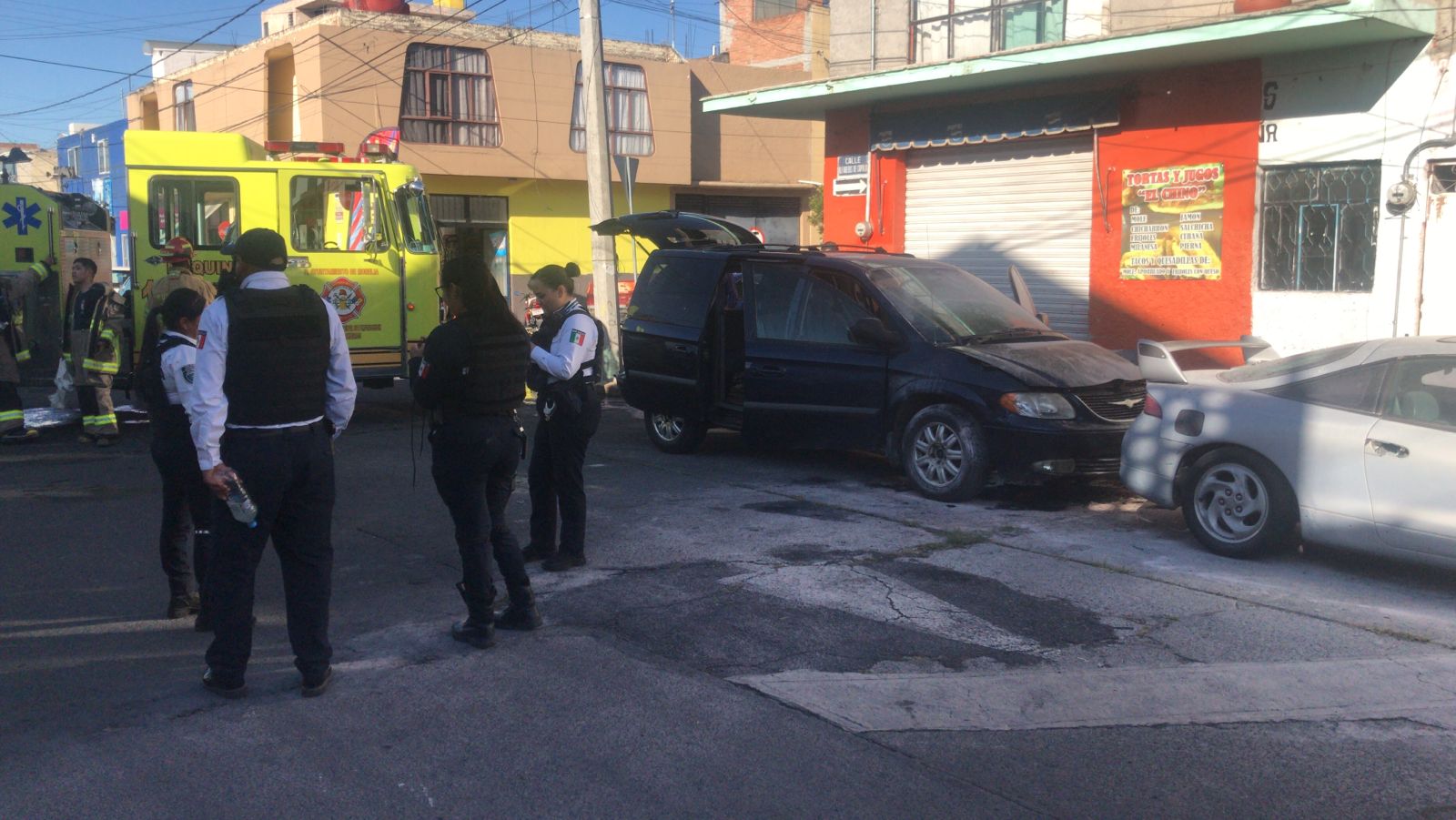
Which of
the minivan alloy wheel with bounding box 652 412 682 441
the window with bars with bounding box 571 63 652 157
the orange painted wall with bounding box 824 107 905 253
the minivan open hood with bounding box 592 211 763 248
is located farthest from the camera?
the window with bars with bounding box 571 63 652 157

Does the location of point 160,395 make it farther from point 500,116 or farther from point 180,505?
point 500,116

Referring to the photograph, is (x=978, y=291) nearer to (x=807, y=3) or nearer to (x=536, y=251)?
(x=536, y=251)

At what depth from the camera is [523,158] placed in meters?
29.5

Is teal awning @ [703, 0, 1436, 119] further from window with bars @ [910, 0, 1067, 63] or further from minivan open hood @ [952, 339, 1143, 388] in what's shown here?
minivan open hood @ [952, 339, 1143, 388]

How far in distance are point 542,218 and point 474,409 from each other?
26.3 m

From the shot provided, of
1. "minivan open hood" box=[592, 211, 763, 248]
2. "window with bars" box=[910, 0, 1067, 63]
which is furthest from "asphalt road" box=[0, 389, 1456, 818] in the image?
"window with bars" box=[910, 0, 1067, 63]

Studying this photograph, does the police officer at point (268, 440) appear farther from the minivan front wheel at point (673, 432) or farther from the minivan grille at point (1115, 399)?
the minivan front wheel at point (673, 432)

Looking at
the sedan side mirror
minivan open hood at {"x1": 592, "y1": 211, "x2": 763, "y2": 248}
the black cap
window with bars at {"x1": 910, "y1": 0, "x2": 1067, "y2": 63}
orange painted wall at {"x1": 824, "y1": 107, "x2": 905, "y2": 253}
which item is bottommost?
the sedan side mirror

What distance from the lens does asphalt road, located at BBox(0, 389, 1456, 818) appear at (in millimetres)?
4148

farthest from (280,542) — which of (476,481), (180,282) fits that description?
(180,282)

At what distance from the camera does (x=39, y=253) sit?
15117mm

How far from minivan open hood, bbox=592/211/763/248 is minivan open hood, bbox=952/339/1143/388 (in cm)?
389

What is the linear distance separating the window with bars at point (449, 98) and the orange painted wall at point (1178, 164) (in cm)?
1868

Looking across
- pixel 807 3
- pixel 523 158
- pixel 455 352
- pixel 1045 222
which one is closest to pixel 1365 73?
pixel 1045 222
